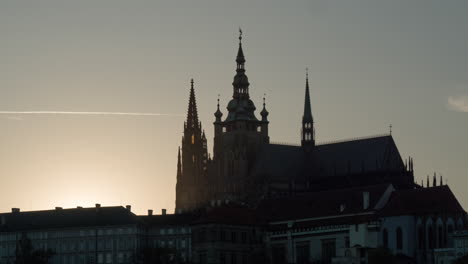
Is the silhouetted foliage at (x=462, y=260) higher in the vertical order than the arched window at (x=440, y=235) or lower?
lower

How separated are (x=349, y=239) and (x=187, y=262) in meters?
16.4

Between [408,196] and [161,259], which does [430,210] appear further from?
[161,259]

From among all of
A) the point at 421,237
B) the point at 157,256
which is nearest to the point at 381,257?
the point at 421,237

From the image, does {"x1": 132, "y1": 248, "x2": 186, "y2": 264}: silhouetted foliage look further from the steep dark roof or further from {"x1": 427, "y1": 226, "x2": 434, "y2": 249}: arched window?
{"x1": 427, "y1": 226, "x2": 434, "y2": 249}: arched window

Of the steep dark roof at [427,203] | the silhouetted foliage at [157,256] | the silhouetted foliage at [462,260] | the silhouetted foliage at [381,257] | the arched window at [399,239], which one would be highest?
the steep dark roof at [427,203]

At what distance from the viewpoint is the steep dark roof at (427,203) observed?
196 m

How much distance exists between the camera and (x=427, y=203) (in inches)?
7751

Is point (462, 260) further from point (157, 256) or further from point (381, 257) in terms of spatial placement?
point (157, 256)

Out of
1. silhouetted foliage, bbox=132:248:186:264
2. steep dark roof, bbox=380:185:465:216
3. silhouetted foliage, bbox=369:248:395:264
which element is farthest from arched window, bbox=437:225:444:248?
silhouetted foliage, bbox=132:248:186:264

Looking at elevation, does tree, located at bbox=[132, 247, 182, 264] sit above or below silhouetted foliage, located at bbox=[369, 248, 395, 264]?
above

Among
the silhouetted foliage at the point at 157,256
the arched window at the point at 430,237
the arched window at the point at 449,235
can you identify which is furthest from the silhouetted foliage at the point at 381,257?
the silhouetted foliage at the point at 157,256

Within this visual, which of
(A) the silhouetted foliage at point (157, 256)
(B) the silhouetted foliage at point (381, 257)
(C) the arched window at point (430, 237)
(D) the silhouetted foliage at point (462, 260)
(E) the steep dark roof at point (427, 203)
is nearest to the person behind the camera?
(D) the silhouetted foliage at point (462, 260)

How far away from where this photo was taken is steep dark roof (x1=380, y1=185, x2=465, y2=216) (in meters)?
196

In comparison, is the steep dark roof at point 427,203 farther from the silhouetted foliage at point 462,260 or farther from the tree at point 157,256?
the tree at point 157,256
